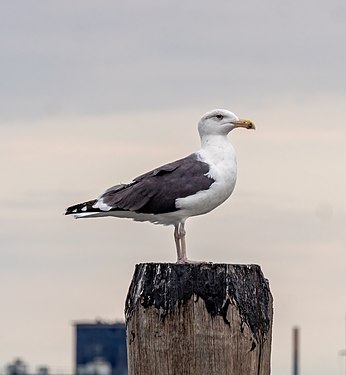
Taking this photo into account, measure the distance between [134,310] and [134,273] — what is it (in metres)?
0.25

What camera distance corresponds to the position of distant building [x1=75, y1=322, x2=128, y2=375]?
141000mm

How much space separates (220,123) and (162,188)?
0.86 meters

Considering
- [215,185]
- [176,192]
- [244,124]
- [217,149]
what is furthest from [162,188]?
→ [244,124]

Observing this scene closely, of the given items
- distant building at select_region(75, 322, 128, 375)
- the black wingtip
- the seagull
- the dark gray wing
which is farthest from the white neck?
distant building at select_region(75, 322, 128, 375)

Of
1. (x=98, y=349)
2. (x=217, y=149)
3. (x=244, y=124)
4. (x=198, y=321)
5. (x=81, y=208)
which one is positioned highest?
(x=98, y=349)

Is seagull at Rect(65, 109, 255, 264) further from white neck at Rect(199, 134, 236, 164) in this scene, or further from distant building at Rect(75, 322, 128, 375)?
distant building at Rect(75, 322, 128, 375)

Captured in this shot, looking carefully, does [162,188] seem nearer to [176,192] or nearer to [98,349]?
[176,192]

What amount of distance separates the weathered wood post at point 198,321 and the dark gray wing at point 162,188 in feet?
13.4

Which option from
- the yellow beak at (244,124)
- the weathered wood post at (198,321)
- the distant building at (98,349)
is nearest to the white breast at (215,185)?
the yellow beak at (244,124)

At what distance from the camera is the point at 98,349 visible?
150 metres
